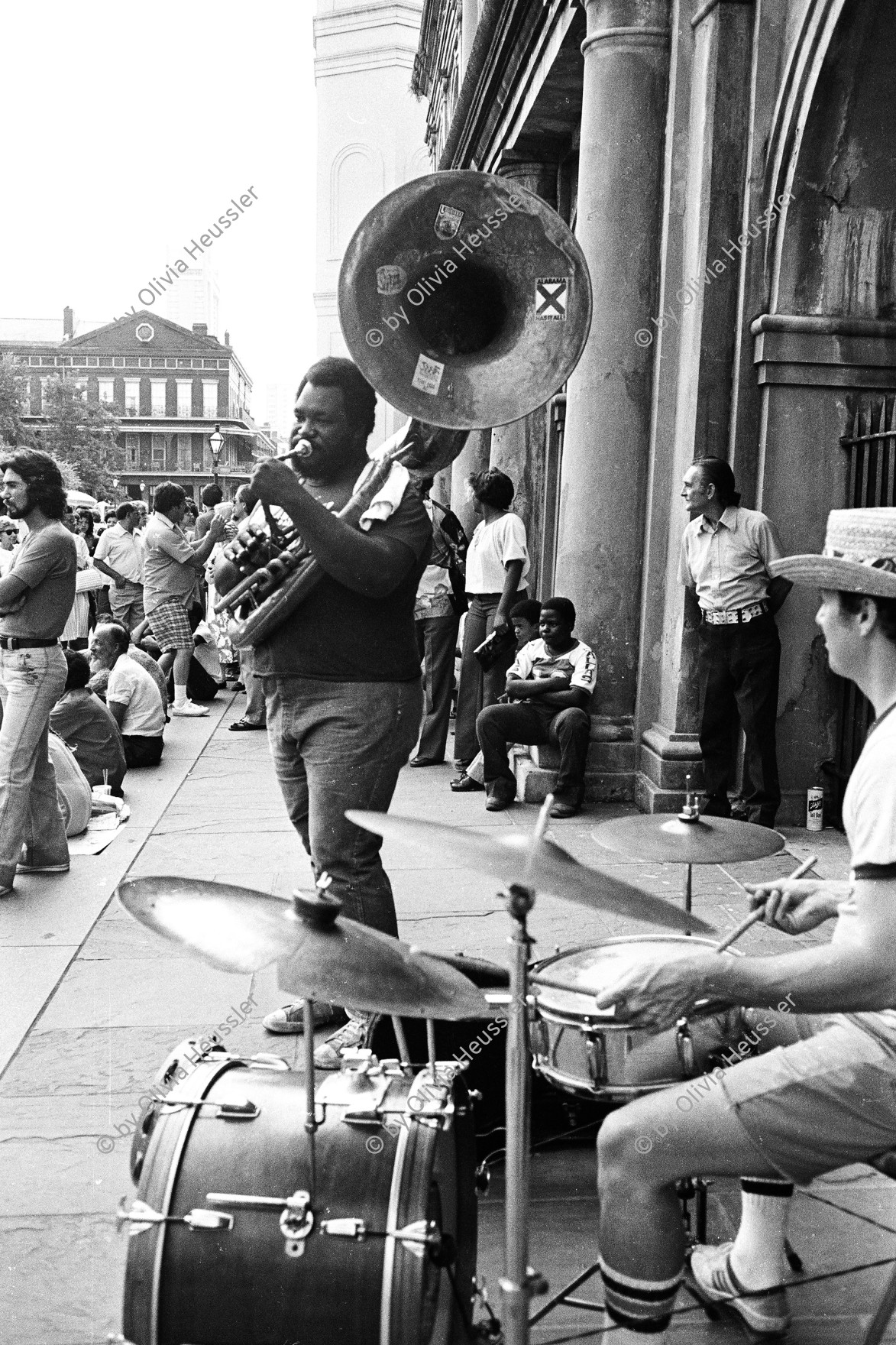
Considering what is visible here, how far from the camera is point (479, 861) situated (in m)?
1.80

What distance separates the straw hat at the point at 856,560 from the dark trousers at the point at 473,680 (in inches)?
245

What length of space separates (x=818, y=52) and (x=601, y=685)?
342 cm

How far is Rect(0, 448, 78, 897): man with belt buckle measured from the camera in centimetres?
575

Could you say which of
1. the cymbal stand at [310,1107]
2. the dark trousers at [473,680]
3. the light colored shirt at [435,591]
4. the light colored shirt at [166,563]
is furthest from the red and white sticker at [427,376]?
the light colored shirt at [166,563]

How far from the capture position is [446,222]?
4.01 m

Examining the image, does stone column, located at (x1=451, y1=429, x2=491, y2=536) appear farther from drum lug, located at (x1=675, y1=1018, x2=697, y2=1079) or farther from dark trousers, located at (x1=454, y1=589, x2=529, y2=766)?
drum lug, located at (x1=675, y1=1018, x2=697, y2=1079)

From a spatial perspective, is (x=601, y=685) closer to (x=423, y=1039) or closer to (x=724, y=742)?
(x=724, y=742)

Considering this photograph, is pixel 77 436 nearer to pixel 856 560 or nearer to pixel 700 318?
pixel 700 318

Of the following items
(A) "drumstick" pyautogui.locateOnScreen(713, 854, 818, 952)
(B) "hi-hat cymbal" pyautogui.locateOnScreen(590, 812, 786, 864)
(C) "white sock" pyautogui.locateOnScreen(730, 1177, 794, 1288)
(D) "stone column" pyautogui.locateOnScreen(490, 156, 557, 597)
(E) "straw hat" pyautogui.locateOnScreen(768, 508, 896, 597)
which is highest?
(D) "stone column" pyautogui.locateOnScreen(490, 156, 557, 597)

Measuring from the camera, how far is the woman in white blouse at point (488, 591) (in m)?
8.48

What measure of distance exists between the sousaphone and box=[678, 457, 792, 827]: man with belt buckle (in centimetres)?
276

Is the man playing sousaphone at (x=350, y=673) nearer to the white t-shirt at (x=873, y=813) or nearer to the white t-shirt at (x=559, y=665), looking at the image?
the white t-shirt at (x=873, y=813)

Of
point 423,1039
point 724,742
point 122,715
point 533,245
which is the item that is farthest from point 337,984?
point 122,715

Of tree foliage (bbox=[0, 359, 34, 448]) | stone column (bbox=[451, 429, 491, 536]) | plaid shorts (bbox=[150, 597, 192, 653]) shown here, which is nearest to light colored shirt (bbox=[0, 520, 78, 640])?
plaid shorts (bbox=[150, 597, 192, 653])
